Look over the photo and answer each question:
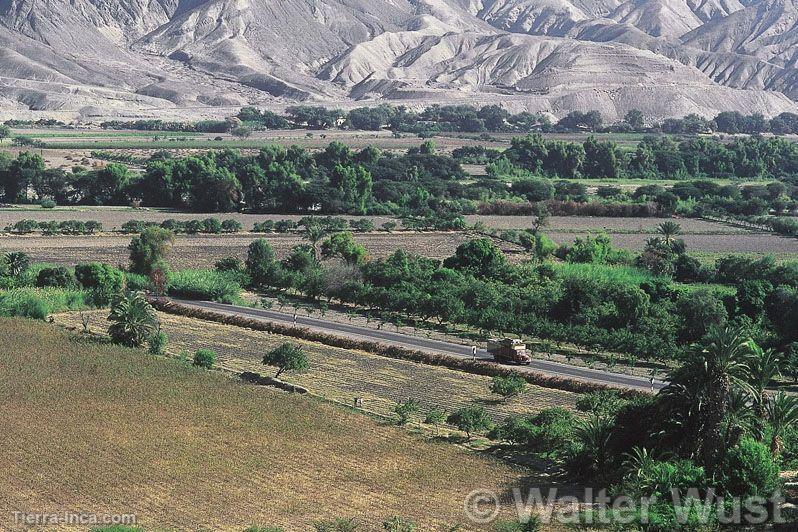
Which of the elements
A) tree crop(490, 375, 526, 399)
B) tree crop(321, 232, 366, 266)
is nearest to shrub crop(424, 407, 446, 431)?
tree crop(490, 375, 526, 399)

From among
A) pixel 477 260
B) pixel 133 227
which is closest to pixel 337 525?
pixel 477 260

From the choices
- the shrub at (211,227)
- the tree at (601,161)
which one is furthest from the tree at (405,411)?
the tree at (601,161)

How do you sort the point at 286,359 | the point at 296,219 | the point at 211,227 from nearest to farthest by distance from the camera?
the point at 286,359 < the point at 211,227 < the point at 296,219

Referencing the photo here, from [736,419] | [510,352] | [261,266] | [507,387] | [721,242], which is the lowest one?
[507,387]

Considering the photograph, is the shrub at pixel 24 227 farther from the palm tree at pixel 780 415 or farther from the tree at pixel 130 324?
the palm tree at pixel 780 415

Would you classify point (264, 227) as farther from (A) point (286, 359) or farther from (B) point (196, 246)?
(A) point (286, 359)

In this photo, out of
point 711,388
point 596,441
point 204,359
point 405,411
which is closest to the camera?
point 711,388

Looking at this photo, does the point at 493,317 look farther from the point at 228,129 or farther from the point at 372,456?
the point at 228,129

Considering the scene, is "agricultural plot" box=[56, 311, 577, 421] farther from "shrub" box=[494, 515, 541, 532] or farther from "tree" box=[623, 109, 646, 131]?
"tree" box=[623, 109, 646, 131]
